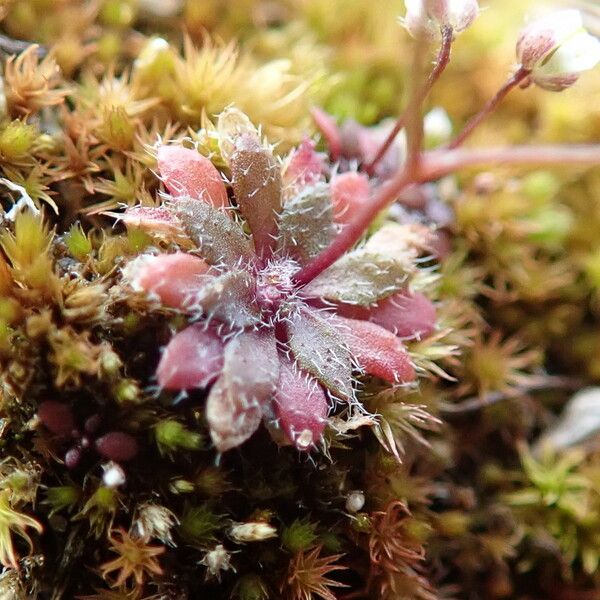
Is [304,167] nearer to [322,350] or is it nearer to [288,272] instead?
[288,272]

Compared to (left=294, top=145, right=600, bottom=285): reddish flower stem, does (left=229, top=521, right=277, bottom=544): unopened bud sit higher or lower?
lower

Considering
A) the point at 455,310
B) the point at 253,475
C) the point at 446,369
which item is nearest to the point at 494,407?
the point at 446,369

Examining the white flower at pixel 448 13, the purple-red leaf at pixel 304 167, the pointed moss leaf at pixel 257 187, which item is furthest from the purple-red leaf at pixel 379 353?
the white flower at pixel 448 13

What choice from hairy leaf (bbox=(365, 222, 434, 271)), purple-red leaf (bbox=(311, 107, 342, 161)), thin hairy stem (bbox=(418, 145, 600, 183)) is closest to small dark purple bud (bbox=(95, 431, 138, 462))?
hairy leaf (bbox=(365, 222, 434, 271))

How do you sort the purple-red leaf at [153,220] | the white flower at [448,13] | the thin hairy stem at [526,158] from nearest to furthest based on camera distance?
the thin hairy stem at [526,158], the purple-red leaf at [153,220], the white flower at [448,13]

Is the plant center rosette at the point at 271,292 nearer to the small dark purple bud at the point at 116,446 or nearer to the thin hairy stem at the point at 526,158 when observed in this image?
the small dark purple bud at the point at 116,446

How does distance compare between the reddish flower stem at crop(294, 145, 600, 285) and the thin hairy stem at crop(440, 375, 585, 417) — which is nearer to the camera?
the reddish flower stem at crop(294, 145, 600, 285)

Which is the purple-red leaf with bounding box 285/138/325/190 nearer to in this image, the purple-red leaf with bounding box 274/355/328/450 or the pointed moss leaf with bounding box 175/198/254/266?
the pointed moss leaf with bounding box 175/198/254/266

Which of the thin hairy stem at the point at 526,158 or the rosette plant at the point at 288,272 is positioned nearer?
the thin hairy stem at the point at 526,158
